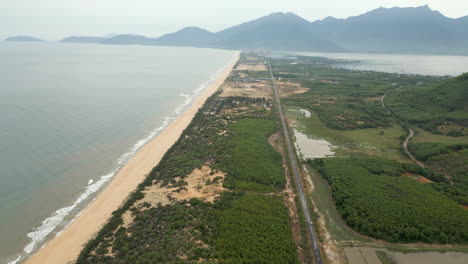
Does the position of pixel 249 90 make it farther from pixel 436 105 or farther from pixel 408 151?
pixel 408 151

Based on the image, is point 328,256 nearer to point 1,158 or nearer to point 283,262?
point 283,262

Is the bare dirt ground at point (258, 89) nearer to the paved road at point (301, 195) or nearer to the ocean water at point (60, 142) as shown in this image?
the ocean water at point (60, 142)

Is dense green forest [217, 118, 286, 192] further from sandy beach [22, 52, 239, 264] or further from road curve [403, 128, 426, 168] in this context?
road curve [403, 128, 426, 168]

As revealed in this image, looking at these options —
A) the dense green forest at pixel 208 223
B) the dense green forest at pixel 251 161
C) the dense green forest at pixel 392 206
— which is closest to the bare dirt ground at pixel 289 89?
the dense green forest at pixel 251 161

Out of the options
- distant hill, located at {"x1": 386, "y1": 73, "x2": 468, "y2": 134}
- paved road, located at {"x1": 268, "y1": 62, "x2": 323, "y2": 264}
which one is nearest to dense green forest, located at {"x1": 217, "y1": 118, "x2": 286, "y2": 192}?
paved road, located at {"x1": 268, "y1": 62, "x2": 323, "y2": 264}

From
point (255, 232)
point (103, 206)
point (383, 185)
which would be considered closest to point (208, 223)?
point (255, 232)

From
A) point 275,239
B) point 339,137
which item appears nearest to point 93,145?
point 275,239
